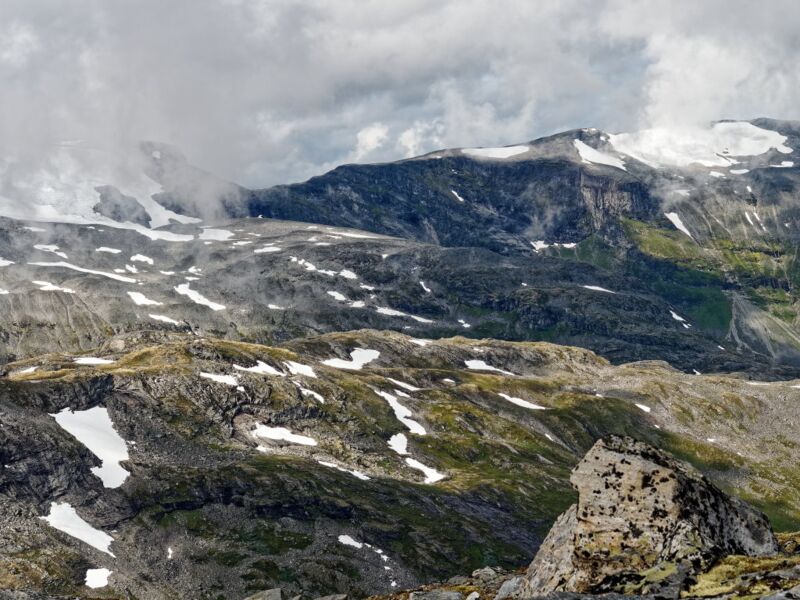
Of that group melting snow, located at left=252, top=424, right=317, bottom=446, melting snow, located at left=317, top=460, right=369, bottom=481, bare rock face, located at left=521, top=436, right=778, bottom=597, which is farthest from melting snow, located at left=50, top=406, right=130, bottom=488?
bare rock face, located at left=521, top=436, right=778, bottom=597

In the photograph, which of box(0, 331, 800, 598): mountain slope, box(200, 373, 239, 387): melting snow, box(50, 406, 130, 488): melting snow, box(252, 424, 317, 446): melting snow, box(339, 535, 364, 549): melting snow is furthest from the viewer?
box(200, 373, 239, 387): melting snow

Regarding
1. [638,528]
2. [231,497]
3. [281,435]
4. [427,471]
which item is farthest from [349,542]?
[638,528]

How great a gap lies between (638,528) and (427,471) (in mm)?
162433

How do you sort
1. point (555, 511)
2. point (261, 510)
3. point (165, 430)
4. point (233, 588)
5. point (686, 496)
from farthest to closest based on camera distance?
point (555, 511) → point (165, 430) → point (261, 510) → point (233, 588) → point (686, 496)

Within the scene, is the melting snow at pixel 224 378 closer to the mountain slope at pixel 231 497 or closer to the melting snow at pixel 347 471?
the mountain slope at pixel 231 497

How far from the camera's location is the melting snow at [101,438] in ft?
484

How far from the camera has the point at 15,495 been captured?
135m

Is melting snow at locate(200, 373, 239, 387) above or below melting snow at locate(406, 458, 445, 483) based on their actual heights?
above

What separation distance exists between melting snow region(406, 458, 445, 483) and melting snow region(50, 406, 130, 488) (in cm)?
6484

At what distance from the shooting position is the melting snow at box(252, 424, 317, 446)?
18550cm

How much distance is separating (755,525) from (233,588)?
105m

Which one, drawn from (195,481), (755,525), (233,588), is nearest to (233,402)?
(195,481)

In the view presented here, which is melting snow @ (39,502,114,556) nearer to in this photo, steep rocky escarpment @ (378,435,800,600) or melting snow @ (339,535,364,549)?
melting snow @ (339,535,364,549)

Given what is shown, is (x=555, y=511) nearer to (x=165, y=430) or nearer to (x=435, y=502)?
(x=435, y=502)
